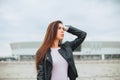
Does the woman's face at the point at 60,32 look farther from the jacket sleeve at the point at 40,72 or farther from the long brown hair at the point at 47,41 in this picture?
the jacket sleeve at the point at 40,72

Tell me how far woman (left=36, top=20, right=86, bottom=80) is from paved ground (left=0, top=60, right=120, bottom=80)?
1434 inches

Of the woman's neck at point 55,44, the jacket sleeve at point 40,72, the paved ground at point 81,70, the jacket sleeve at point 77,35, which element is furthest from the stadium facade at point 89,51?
the jacket sleeve at point 40,72

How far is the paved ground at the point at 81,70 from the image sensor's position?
4156 centimetres

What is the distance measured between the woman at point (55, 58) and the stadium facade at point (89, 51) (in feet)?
220

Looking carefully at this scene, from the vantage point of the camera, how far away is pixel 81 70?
42562 millimetres

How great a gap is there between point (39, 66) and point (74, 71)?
34cm

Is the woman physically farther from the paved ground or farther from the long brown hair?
the paved ground

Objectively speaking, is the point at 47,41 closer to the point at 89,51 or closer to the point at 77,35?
the point at 77,35

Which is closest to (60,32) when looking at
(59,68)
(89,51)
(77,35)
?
(77,35)

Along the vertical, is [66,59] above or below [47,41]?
below

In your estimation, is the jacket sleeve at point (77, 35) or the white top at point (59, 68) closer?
the white top at point (59, 68)

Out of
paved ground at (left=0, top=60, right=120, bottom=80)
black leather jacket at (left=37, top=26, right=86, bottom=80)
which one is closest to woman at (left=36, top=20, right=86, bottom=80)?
black leather jacket at (left=37, top=26, right=86, bottom=80)

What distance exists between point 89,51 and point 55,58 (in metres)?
68.1

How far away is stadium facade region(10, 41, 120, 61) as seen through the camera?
2815 inches
